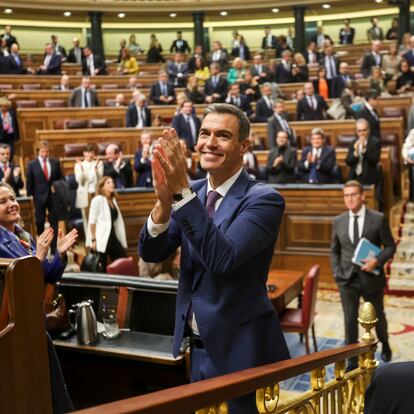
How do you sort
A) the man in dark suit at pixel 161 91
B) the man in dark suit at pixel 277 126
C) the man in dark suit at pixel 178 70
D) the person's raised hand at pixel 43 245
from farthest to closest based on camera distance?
the man in dark suit at pixel 178 70 < the man in dark suit at pixel 161 91 < the man in dark suit at pixel 277 126 < the person's raised hand at pixel 43 245

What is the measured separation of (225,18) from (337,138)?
12.0 meters

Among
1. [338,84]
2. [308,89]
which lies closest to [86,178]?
[308,89]

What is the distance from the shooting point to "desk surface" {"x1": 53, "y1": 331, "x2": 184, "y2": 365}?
3.36 metres

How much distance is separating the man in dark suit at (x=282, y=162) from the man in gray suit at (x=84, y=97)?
485cm

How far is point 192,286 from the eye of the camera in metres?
1.86

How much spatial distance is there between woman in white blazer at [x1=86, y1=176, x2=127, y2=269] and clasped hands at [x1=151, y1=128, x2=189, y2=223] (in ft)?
15.5

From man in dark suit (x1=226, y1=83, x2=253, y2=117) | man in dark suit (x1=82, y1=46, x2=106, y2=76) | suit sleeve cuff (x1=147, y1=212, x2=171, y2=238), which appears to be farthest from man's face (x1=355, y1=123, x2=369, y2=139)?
man in dark suit (x1=82, y1=46, x2=106, y2=76)

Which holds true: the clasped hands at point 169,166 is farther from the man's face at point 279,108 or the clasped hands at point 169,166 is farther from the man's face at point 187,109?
the man's face at point 187,109

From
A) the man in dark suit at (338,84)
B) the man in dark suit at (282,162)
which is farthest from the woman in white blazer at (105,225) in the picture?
the man in dark suit at (338,84)

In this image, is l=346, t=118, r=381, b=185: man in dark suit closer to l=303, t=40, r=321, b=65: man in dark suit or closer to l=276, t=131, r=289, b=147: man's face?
l=276, t=131, r=289, b=147: man's face

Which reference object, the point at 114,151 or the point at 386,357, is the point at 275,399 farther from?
the point at 114,151

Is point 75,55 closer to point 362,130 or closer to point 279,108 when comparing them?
point 279,108

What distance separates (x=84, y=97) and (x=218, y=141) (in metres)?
10.0

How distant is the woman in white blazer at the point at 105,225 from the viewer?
6398 mm
